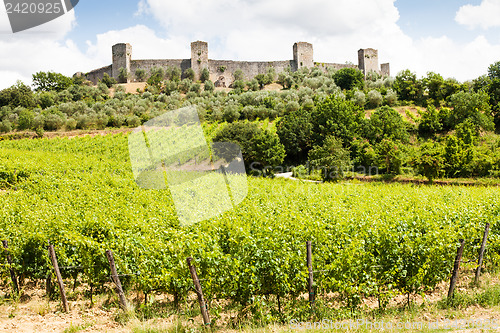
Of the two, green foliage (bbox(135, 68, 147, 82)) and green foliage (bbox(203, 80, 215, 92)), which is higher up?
green foliage (bbox(135, 68, 147, 82))

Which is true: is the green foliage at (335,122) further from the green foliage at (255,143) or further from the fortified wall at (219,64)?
the fortified wall at (219,64)

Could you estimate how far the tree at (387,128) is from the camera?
29.8m

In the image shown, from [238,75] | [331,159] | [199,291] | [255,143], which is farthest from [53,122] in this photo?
[199,291]

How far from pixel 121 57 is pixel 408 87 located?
38.3 meters

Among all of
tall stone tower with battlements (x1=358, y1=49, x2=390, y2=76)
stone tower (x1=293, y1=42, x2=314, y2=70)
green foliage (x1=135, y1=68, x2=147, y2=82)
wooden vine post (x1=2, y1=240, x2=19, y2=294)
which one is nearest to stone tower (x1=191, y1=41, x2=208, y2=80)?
green foliage (x1=135, y1=68, x2=147, y2=82)

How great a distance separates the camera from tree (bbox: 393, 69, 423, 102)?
39531 mm

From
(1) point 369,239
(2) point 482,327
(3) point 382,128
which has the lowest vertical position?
(2) point 482,327

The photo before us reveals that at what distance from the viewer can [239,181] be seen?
53.1 feet

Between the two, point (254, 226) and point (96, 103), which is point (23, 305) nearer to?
point (254, 226)

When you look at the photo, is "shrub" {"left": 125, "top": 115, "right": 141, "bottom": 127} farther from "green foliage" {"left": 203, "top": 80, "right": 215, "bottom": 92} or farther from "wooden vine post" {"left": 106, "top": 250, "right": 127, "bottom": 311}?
"wooden vine post" {"left": 106, "top": 250, "right": 127, "bottom": 311}

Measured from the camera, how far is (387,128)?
29.9 meters

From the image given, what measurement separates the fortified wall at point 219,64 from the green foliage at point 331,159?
3001 centimetres

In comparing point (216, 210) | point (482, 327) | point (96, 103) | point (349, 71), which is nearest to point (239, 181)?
point (216, 210)

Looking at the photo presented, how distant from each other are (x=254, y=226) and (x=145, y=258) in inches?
92.1
